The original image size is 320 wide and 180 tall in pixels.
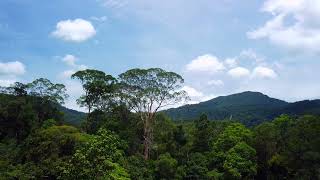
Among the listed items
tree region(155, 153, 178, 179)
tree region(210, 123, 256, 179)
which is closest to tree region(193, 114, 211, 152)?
tree region(210, 123, 256, 179)

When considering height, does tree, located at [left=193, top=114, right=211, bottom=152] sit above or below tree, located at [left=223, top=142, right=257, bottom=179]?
above

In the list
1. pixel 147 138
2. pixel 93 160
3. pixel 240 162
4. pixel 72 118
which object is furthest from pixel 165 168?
pixel 72 118

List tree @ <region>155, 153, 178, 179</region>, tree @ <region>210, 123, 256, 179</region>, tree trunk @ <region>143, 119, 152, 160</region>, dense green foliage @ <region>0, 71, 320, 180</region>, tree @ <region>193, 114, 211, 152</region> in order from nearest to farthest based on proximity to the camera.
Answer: dense green foliage @ <region>0, 71, 320, 180</region>
tree @ <region>155, 153, 178, 179</region>
tree @ <region>210, 123, 256, 179</region>
tree trunk @ <region>143, 119, 152, 160</region>
tree @ <region>193, 114, 211, 152</region>

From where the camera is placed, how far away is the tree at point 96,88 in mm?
45344

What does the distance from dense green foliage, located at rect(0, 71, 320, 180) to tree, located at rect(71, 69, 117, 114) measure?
0.26 m

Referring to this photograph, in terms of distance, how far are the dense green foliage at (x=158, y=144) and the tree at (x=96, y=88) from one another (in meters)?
0.26

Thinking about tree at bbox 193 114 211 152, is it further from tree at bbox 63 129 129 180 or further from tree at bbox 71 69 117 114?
tree at bbox 63 129 129 180

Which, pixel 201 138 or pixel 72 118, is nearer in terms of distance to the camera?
pixel 201 138

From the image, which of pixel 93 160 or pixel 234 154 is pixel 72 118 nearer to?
pixel 234 154

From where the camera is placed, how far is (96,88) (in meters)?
45.3

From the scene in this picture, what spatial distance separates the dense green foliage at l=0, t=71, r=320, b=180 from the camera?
3522 centimetres

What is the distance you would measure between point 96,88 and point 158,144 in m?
8.22

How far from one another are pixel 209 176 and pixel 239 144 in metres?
4.26

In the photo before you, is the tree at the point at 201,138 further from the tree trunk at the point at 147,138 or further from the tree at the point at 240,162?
the tree at the point at 240,162
